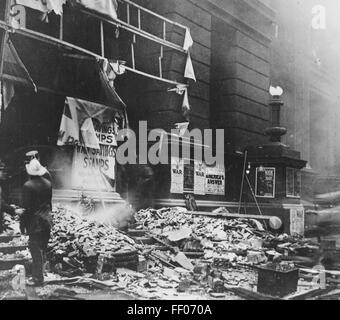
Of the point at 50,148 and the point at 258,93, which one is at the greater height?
the point at 258,93

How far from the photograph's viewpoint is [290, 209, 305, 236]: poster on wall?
535 inches

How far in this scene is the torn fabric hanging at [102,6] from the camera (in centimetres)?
977

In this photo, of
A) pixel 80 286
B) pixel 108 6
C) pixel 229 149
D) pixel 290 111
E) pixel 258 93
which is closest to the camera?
pixel 80 286

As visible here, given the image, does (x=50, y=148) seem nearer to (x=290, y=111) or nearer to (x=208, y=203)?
(x=208, y=203)

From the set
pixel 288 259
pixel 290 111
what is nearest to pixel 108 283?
pixel 288 259

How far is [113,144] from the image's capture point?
10.8 m

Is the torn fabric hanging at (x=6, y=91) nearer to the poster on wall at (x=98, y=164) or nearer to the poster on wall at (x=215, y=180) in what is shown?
the poster on wall at (x=98, y=164)

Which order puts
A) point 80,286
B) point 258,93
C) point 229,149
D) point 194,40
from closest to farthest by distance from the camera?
point 80,286, point 194,40, point 229,149, point 258,93

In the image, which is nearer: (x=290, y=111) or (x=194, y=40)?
(x=194, y=40)

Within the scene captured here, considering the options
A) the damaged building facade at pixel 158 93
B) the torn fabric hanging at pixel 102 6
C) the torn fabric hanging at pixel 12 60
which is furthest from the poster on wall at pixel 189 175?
the torn fabric hanging at pixel 12 60

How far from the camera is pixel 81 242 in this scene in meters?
7.93

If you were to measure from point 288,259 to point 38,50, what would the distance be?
22.7 feet

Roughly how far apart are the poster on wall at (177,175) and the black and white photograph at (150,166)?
42mm

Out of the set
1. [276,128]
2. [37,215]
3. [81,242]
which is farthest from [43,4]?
[276,128]
